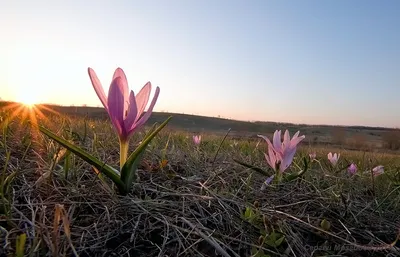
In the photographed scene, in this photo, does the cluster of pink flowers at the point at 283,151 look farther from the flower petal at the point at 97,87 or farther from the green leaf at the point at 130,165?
the flower petal at the point at 97,87

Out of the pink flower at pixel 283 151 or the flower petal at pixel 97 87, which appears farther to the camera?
the pink flower at pixel 283 151

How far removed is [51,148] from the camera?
2031 mm

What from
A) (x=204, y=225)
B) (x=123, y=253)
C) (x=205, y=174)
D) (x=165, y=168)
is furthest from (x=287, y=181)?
(x=123, y=253)

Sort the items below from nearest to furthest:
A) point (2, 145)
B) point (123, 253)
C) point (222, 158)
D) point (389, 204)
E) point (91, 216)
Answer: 1. point (123, 253)
2. point (91, 216)
3. point (2, 145)
4. point (389, 204)
5. point (222, 158)

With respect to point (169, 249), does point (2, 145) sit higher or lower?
higher

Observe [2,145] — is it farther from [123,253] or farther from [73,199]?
[123,253]

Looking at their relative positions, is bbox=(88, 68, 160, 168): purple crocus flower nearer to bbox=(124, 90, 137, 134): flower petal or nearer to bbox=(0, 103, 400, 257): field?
bbox=(124, 90, 137, 134): flower petal

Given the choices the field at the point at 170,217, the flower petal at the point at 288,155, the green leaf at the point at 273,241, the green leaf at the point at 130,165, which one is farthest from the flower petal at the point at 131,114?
the flower petal at the point at 288,155

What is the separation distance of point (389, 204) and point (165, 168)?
1167 millimetres

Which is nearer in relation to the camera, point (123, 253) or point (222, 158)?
point (123, 253)

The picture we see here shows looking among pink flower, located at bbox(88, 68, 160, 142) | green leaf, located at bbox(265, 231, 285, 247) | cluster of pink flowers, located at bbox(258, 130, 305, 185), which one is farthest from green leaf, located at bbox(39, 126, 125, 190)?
cluster of pink flowers, located at bbox(258, 130, 305, 185)

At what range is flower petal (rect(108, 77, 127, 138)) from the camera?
1.50 meters

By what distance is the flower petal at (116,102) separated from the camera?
150 centimetres

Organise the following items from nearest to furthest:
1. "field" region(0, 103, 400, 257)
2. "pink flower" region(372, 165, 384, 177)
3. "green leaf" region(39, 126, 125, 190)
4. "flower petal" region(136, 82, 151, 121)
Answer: "field" region(0, 103, 400, 257)
"green leaf" region(39, 126, 125, 190)
"flower petal" region(136, 82, 151, 121)
"pink flower" region(372, 165, 384, 177)
